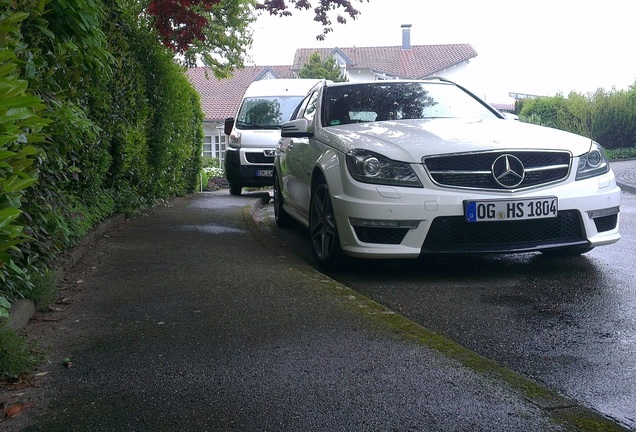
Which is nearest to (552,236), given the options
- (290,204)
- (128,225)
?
(290,204)

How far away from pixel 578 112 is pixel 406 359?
2672cm

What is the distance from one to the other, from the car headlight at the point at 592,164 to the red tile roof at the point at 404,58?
173 ft

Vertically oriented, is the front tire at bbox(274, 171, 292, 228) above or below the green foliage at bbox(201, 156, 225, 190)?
above

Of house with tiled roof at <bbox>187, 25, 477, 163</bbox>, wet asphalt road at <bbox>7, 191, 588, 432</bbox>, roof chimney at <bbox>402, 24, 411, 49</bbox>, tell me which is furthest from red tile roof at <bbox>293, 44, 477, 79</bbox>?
wet asphalt road at <bbox>7, 191, 588, 432</bbox>

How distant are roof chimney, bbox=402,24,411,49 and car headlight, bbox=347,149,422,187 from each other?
2471 inches

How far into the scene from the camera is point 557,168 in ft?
19.5

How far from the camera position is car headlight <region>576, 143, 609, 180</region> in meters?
6.03

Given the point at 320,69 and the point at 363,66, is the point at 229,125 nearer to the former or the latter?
the point at 320,69

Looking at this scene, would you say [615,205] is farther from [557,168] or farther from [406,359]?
[406,359]

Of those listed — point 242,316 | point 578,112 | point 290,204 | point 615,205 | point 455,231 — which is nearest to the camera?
point 242,316

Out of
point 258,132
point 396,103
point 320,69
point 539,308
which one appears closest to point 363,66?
point 320,69

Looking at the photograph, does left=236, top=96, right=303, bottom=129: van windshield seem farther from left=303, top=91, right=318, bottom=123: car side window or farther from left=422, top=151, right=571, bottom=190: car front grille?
left=422, top=151, right=571, bottom=190: car front grille

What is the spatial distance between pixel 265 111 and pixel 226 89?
4368 centimetres

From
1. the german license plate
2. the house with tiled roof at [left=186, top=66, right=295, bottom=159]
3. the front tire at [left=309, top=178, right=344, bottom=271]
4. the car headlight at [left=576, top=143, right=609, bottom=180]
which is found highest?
the house with tiled roof at [left=186, top=66, right=295, bottom=159]
